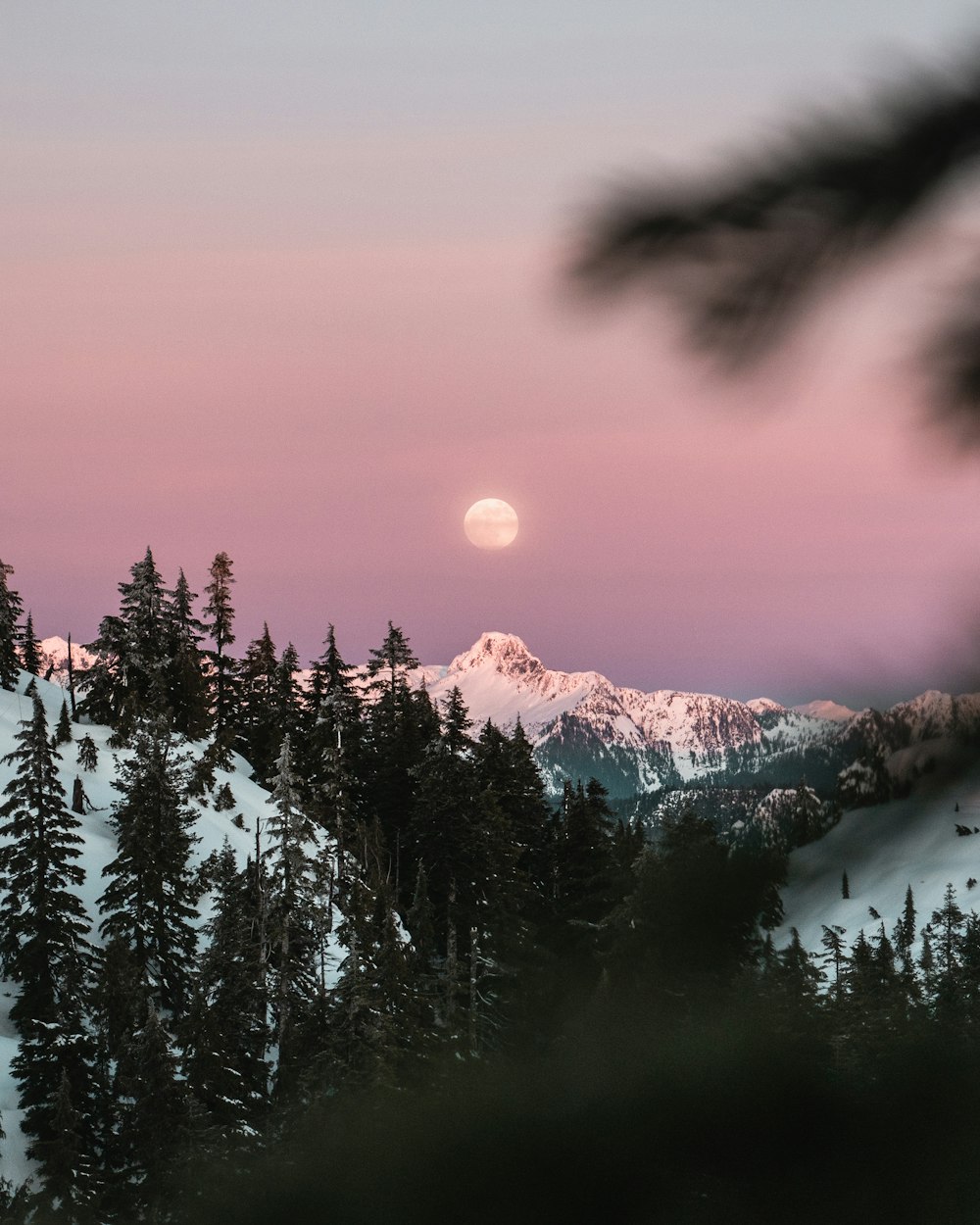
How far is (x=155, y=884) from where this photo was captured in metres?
40.7

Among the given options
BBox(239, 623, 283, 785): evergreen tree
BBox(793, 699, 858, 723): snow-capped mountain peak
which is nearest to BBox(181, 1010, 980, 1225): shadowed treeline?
BBox(793, 699, 858, 723): snow-capped mountain peak

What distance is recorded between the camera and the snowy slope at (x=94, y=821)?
108 ft

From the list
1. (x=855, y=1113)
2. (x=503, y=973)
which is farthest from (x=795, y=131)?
(x=503, y=973)

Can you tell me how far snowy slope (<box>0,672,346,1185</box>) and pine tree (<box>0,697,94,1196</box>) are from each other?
2.12 ft

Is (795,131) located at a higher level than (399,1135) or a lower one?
higher

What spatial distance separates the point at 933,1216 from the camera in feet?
4.79

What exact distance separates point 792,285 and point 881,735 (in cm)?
71

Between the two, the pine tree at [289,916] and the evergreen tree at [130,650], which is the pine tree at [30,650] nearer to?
the evergreen tree at [130,650]

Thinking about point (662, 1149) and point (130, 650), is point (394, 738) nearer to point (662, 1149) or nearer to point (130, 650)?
point (130, 650)

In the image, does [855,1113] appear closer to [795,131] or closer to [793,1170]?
[793,1170]

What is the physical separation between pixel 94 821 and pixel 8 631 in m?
27.0

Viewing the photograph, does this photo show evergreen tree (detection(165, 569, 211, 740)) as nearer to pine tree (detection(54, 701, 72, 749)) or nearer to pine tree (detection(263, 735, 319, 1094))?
pine tree (detection(54, 701, 72, 749))

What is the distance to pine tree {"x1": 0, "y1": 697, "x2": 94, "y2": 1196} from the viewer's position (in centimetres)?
3164

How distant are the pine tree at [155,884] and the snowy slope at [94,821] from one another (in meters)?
3.11
